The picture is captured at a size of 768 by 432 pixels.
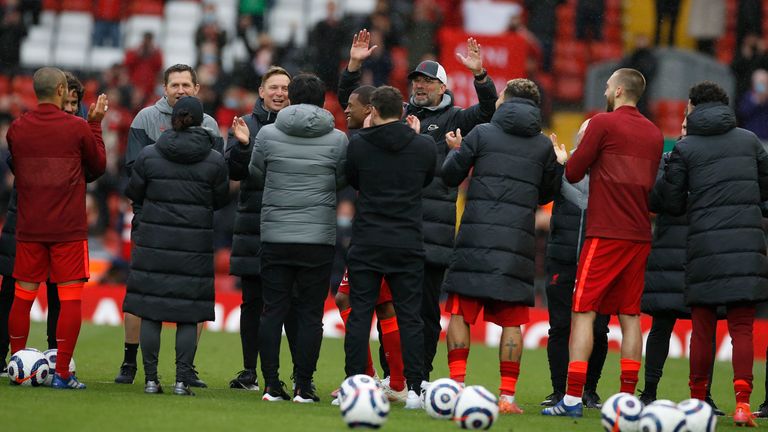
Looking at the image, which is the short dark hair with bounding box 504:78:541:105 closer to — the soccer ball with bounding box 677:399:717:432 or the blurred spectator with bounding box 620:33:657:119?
the soccer ball with bounding box 677:399:717:432

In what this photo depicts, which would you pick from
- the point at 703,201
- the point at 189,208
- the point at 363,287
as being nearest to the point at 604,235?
the point at 703,201

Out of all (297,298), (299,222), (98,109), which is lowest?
(297,298)

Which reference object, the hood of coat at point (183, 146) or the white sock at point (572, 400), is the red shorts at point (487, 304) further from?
the hood of coat at point (183, 146)

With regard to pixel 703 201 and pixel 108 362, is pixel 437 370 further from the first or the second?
pixel 703 201

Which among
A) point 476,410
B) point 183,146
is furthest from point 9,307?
point 476,410

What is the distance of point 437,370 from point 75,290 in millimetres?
4271

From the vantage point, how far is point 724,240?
935 centimetres

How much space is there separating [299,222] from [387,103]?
991 mm

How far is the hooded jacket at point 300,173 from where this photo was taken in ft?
30.8

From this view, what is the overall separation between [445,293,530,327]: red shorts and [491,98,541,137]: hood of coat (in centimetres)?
114

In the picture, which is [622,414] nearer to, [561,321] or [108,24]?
[561,321]

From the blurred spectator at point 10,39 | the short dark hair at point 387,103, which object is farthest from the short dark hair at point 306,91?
the blurred spectator at point 10,39

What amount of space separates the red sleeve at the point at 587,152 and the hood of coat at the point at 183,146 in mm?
2492

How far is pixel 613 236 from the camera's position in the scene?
30.1 ft
